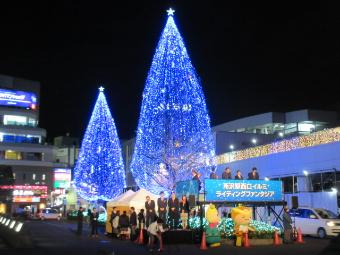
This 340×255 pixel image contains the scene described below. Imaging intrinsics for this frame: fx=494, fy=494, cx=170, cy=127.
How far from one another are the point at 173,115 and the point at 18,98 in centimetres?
6062

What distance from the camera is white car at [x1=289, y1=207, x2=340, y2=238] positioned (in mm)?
25203

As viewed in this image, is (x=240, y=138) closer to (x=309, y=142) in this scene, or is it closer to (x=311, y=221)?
(x=309, y=142)

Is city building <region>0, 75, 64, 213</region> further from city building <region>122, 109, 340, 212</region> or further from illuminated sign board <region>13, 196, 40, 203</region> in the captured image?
city building <region>122, 109, 340, 212</region>

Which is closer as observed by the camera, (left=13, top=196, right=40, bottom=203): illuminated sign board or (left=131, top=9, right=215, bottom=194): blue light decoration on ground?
(left=131, top=9, right=215, bottom=194): blue light decoration on ground

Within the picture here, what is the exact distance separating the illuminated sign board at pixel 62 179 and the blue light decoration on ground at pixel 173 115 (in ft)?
205

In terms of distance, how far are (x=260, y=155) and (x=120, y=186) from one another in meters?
16.6

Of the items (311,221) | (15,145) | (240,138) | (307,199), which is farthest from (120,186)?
(15,145)

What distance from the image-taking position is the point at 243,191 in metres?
22.2

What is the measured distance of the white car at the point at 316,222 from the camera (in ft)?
82.7

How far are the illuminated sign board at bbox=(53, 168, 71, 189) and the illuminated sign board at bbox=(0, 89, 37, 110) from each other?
13373 millimetres

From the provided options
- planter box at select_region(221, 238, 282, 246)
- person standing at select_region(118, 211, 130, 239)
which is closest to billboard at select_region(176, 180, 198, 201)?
planter box at select_region(221, 238, 282, 246)

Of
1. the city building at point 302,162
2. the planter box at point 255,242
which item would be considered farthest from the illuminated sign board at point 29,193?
the planter box at point 255,242

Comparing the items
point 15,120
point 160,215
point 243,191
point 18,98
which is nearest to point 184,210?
point 160,215

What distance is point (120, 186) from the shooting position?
51.7m
